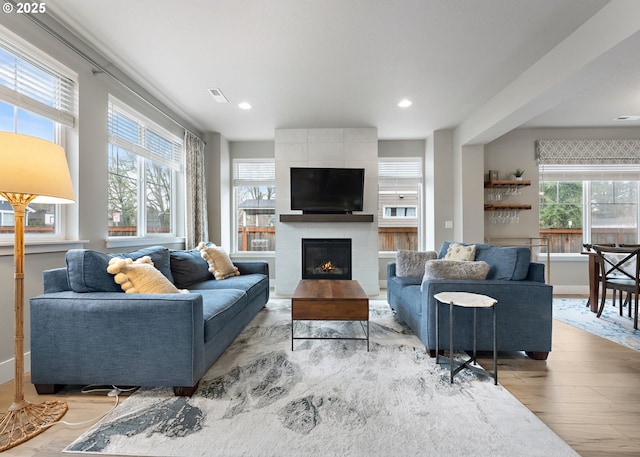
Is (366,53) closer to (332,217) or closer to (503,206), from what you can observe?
(332,217)

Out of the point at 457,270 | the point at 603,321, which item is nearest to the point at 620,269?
the point at 603,321

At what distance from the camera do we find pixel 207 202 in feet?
16.5

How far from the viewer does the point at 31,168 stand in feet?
4.97

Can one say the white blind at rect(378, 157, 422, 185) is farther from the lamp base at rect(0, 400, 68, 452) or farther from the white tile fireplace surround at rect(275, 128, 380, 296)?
the lamp base at rect(0, 400, 68, 452)

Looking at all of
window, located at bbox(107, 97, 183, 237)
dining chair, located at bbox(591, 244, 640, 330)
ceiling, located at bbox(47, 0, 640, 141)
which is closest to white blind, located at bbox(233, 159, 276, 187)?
window, located at bbox(107, 97, 183, 237)

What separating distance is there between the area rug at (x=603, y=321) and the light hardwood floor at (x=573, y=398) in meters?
0.35

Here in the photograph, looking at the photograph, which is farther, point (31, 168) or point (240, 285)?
point (240, 285)

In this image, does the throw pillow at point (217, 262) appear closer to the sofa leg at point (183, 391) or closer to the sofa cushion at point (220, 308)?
the sofa cushion at point (220, 308)

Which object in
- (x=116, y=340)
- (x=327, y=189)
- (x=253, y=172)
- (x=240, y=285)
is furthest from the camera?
(x=253, y=172)

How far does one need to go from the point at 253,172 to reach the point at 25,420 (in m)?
4.53

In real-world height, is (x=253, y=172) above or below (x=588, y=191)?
above

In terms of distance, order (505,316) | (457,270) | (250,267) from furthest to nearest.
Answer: (250,267), (457,270), (505,316)

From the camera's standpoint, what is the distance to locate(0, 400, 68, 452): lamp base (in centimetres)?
145

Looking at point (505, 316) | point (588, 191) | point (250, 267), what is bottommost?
point (505, 316)
